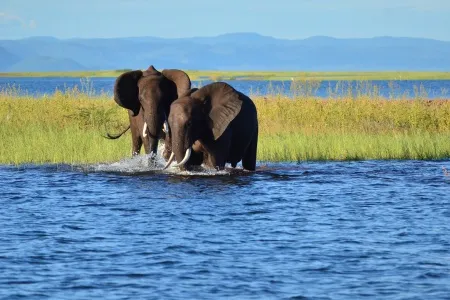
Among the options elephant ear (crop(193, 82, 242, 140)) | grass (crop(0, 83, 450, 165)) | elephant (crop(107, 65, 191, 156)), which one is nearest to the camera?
elephant ear (crop(193, 82, 242, 140))

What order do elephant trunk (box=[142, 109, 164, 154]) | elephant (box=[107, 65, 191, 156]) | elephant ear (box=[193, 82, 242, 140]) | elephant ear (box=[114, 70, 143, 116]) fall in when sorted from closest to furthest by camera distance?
elephant ear (box=[193, 82, 242, 140]) < elephant trunk (box=[142, 109, 164, 154]) < elephant (box=[107, 65, 191, 156]) < elephant ear (box=[114, 70, 143, 116])

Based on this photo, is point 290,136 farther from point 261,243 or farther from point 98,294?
point 98,294

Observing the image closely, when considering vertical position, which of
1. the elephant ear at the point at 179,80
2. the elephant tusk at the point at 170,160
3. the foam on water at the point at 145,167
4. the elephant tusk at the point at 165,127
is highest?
the elephant ear at the point at 179,80

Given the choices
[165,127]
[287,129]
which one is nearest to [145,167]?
[165,127]

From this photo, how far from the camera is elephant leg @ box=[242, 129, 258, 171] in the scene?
1916 cm

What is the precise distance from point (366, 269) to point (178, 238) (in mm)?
2752

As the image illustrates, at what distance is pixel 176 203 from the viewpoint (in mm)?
15547

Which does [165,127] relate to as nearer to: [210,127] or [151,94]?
[151,94]

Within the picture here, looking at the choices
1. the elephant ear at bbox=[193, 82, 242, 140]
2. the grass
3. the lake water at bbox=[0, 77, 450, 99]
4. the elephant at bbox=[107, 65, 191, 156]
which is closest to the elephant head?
the elephant at bbox=[107, 65, 191, 156]

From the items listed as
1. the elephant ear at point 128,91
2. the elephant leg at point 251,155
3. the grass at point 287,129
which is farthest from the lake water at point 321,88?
the elephant ear at point 128,91

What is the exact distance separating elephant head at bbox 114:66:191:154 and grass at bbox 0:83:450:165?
242cm

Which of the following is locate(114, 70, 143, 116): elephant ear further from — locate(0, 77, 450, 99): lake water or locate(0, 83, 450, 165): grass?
locate(0, 77, 450, 99): lake water

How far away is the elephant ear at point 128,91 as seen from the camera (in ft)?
64.3

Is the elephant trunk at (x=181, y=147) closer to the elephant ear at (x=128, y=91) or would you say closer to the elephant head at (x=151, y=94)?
the elephant head at (x=151, y=94)
